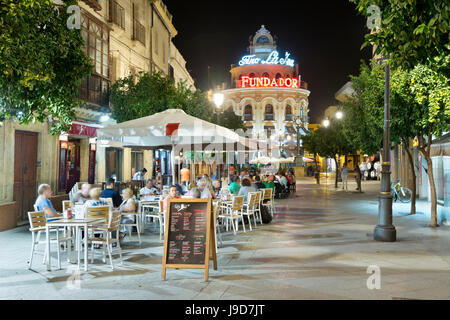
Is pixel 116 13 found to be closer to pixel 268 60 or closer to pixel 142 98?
pixel 142 98

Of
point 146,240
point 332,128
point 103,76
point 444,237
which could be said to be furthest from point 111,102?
point 332,128

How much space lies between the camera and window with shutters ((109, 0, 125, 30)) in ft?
61.9

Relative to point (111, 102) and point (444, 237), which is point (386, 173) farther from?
point (111, 102)

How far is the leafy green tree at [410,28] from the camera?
17.5 ft

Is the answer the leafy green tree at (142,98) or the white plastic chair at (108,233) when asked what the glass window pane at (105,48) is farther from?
the white plastic chair at (108,233)

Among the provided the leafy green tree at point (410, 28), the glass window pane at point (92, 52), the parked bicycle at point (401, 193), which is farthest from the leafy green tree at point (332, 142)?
the leafy green tree at point (410, 28)

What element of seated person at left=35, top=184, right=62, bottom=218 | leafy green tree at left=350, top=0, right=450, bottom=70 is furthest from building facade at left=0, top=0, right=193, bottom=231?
leafy green tree at left=350, top=0, right=450, bottom=70

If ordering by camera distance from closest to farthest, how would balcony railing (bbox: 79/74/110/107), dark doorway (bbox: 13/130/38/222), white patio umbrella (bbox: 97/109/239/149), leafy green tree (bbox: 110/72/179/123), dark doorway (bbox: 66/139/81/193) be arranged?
white patio umbrella (bbox: 97/109/239/149)
dark doorway (bbox: 13/130/38/222)
balcony railing (bbox: 79/74/110/107)
dark doorway (bbox: 66/139/81/193)
leafy green tree (bbox: 110/72/179/123)

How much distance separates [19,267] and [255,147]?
9.88 m

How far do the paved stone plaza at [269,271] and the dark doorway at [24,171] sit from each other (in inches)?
59.4

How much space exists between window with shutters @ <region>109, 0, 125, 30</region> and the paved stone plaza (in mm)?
11647

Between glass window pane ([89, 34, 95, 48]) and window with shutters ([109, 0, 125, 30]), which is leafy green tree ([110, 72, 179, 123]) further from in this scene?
window with shutters ([109, 0, 125, 30])

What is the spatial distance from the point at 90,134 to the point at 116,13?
6426 millimetres

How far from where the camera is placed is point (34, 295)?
5445 millimetres
